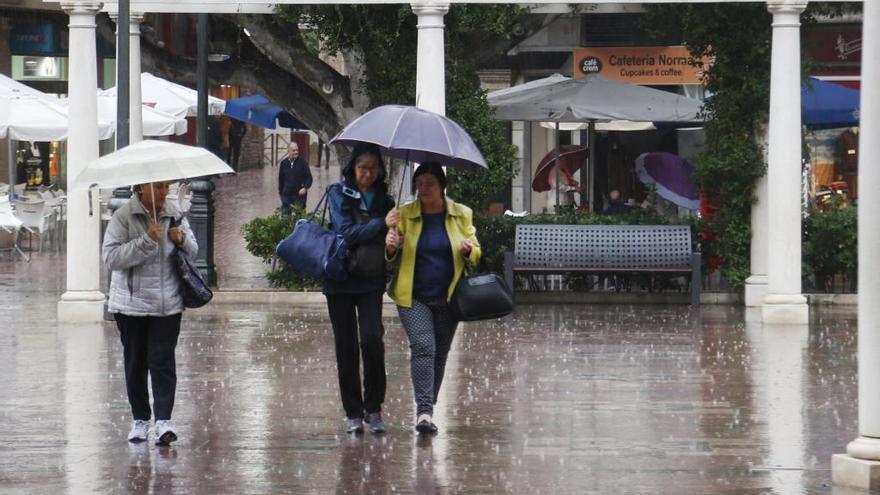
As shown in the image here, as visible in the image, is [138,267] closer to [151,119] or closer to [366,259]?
[366,259]

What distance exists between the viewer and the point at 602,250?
19.3 meters

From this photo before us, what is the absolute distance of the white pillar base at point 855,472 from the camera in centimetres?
866

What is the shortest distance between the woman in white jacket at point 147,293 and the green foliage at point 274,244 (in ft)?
30.8

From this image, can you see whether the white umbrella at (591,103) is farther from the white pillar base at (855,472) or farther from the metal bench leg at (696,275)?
the white pillar base at (855,472)

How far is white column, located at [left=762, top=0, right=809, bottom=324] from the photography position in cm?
1725

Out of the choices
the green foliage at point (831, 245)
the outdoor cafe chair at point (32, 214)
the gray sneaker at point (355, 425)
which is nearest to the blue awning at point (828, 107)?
the green foliage at point (831, 245)

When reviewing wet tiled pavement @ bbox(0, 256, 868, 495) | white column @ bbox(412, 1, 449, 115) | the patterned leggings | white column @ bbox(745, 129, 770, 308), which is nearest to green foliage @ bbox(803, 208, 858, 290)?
white column @ bbox(745, 129, 770, 308)

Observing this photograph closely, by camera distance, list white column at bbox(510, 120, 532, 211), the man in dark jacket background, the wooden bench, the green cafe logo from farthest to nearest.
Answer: white column at bbox(510, 120, 532, 211)
the green cafe logo
the man in dark jacket background
the wooden bench

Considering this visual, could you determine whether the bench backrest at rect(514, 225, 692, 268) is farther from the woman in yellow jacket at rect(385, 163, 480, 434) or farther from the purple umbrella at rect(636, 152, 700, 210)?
the woman in yellow jacket at rect(385, 163, 480, 434)

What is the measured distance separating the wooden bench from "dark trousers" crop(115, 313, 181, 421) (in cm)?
936

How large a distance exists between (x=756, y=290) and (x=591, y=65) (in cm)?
1105

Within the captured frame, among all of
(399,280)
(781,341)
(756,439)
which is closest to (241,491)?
(399,280)

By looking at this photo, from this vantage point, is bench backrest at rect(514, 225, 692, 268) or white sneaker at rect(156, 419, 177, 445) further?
bench backrest at rect(514, 225, 692, 268)

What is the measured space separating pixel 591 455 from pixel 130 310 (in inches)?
107
